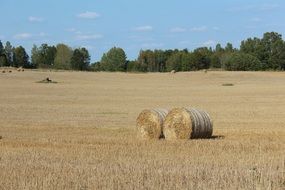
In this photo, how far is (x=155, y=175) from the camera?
10031 mm

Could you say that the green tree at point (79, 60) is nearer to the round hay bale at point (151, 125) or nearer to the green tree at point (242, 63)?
the green tree at point (242, 63)

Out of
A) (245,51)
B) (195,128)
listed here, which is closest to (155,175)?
(195,128)

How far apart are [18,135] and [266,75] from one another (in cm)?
6363

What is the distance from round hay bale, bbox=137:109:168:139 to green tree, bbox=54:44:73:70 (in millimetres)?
124026

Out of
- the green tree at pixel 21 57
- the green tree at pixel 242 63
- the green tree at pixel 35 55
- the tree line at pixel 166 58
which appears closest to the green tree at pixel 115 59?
the tree line at pixel 166 58

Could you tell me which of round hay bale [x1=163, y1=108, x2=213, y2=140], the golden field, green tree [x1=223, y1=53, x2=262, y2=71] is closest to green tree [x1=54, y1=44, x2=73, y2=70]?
green tree [x1=223, y1=53, x2=262, y2=71]

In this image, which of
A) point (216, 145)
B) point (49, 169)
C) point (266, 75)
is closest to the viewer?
point (49, 169)

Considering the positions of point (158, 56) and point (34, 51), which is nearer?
point (158, 56)

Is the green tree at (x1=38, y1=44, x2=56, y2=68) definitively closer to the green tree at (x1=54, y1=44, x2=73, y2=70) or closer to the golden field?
the green tree at (x1=54, y1=44, x2=73, y2=70)

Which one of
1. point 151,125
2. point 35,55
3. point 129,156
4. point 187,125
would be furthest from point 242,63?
point 129,156

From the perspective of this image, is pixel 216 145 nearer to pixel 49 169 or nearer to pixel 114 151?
pixel 114 151

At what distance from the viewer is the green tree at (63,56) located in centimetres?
14411

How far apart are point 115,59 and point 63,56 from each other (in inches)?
733

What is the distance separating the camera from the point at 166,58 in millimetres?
155250
